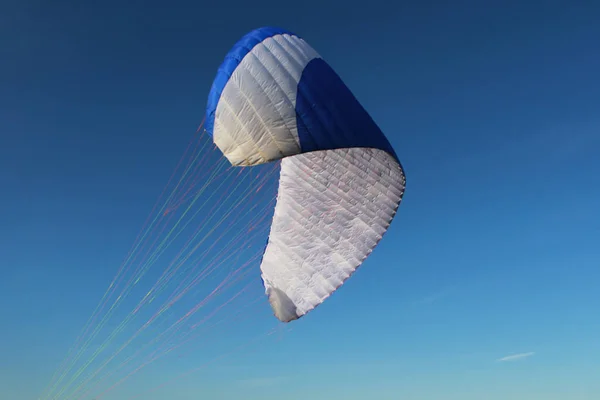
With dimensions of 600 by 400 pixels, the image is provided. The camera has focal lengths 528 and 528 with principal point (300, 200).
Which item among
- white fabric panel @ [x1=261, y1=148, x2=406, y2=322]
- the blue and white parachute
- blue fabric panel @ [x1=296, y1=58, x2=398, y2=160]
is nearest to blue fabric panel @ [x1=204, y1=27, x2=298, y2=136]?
the blue and white parachute

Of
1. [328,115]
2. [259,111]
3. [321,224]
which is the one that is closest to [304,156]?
[321,224]

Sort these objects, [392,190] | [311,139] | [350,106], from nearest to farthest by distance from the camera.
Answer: [311,139] → [350,106] → [392,190]

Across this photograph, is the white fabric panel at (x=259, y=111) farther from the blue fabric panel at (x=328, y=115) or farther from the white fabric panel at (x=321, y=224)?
the white fabric panel at (x=321, y=224)

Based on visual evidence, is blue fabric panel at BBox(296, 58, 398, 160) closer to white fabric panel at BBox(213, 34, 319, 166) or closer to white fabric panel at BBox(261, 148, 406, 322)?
white fabric panel at BBox(213, 34, 319, 166)

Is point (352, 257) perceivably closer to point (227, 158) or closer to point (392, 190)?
point (392, 190)

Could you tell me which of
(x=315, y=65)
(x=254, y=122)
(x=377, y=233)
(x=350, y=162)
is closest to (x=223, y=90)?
(x=254, y=122)

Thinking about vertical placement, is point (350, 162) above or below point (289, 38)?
below
